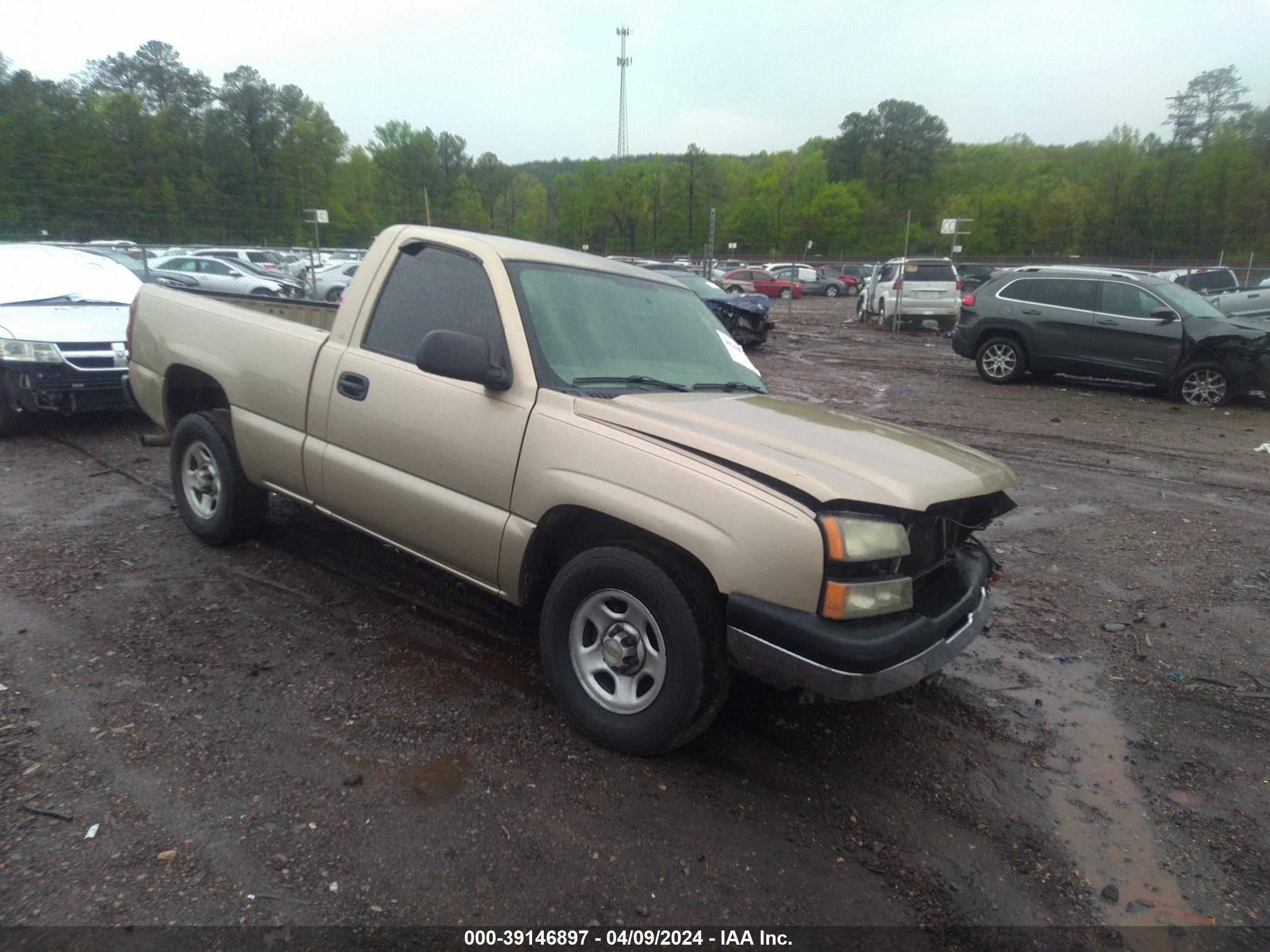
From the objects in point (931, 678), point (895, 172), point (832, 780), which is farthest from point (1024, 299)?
point (895, 172)

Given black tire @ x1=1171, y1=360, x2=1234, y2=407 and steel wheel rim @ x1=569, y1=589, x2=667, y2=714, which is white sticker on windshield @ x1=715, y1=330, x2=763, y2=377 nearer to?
steel wheel rim @ x1=569, y1=589, x2=667, y2=714

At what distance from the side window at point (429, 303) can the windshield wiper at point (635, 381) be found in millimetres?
420

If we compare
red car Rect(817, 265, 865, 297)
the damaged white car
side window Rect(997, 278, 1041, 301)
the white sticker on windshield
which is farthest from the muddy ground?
red car Rect(817, 265, 865, 297)

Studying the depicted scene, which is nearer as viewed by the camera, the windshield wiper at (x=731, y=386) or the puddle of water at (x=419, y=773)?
the puddle of water at (x=419, y=773)

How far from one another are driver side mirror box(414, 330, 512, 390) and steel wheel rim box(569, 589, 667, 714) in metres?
0.98

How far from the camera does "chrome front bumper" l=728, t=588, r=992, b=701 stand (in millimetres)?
2574

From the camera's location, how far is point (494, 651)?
3.86 meters

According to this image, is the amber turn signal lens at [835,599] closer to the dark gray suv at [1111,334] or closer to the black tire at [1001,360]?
the dark gray suv at [1111,334]

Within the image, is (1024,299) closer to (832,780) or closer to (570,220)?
(832,780)

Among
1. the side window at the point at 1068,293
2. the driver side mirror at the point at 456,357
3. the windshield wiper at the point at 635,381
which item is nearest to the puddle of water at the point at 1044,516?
the windshield wiper at the point at 635,381

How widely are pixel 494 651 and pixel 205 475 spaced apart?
91.5 inches

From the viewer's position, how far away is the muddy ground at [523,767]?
243 cm

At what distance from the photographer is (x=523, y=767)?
3.00m

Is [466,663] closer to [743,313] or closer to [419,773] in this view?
[419,773]
